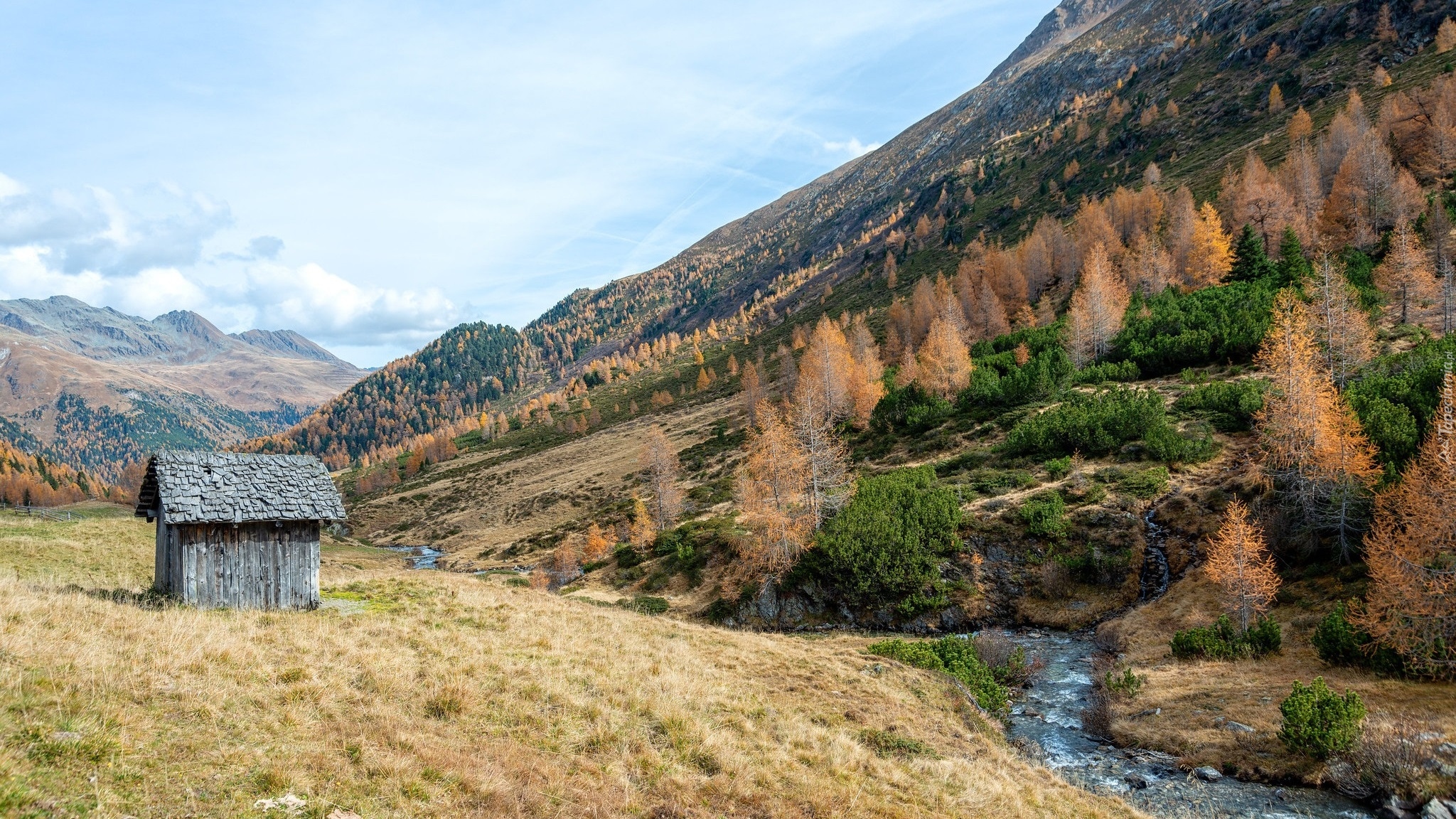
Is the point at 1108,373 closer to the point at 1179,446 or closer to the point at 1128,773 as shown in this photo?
the point at 1179,446

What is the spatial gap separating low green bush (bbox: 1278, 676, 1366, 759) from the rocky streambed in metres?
1.20

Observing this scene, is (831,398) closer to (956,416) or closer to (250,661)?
(956,416)

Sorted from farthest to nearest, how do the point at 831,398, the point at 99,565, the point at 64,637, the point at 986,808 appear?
the point at 831,398
the point at 99,565
the point at 986,808
the point at 64,637

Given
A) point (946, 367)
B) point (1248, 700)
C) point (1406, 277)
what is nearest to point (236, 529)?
point (1248, 700)

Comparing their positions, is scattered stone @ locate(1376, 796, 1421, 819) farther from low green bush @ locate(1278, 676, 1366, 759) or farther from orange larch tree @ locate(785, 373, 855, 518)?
orange larch tree @ locate(785, 373, 855, 518)

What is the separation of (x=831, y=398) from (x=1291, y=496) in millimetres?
51296

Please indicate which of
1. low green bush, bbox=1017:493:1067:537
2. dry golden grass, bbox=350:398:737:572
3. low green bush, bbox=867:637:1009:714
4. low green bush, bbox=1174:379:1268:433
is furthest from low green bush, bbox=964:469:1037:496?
dry golden grass, bbox=350:398:737:572

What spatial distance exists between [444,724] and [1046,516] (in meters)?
35.2

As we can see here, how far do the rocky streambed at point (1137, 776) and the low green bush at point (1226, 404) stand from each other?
2630cm

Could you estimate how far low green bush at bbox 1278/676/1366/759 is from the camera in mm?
16375

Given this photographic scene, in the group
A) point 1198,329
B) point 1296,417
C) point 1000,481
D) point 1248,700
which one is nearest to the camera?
point 1248,700

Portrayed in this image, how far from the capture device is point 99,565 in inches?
1384

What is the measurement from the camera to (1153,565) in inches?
1337

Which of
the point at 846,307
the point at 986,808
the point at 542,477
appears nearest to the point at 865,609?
the point at 986,808
